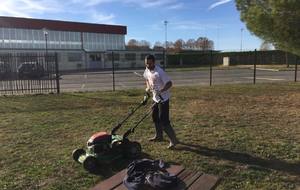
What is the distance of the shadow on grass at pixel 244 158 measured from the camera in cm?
566

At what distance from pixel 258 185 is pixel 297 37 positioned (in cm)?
852

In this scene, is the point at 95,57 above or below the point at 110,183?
above

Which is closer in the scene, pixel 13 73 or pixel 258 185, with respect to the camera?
pixel 258 185

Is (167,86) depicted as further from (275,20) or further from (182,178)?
(275,20)

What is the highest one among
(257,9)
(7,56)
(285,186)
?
(257,9)

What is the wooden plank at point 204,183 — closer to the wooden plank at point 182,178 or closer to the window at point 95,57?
the wooden plank at point 182,178

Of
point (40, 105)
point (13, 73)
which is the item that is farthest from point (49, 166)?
point (13, 73)

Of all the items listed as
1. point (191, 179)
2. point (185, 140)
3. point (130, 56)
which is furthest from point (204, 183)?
point (130, 56)

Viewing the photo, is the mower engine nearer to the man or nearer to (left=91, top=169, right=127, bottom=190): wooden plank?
the man

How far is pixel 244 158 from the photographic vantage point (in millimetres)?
6148

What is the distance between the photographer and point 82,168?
5.78 meters

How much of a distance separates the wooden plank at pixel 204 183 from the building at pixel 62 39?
54583 mm

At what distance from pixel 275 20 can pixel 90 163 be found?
28.9 ft

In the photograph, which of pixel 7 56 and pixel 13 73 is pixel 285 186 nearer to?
pixel 7 56
